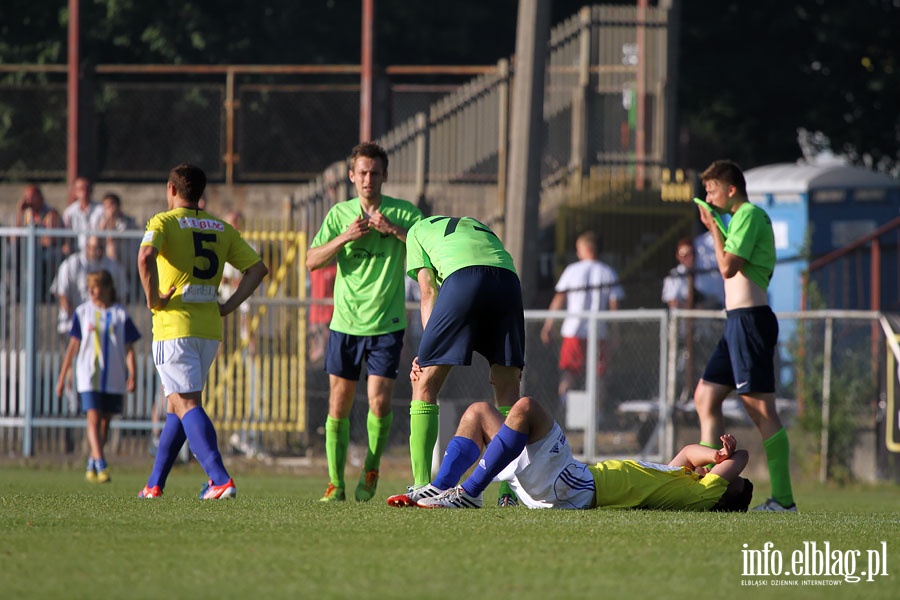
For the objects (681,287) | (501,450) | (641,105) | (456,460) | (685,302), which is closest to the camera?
(501,450)

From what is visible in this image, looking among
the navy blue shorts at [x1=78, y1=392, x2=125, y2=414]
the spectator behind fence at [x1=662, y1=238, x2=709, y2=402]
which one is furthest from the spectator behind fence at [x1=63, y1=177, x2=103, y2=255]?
the spectator behind fence at [x1=662, y1=238, x2=709, y2=402]

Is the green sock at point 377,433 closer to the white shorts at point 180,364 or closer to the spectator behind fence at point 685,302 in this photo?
the white shorts at point 180,364

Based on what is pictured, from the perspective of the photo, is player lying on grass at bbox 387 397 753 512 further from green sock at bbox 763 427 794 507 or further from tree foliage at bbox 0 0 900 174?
tree foliage at bbox 0 0 900 174

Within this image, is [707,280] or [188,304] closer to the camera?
[188,304]

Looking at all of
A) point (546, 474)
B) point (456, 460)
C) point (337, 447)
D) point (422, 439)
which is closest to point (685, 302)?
point (337, 447)

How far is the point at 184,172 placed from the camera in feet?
29.6

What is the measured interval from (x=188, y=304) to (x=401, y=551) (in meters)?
3.47

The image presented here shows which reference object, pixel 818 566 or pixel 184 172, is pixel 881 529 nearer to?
pixel 818 566

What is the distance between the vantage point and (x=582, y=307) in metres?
16.5

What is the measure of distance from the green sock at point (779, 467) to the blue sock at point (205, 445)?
3.44 m

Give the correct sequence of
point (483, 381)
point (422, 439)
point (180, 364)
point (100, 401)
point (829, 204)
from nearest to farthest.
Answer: point (422, 439), point (180, 364), point (100, 401), point (483, 381), point (829, 204)

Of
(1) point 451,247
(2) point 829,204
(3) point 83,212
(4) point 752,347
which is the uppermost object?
(2) point 829,204

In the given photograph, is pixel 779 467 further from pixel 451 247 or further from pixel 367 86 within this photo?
pixel 367 86

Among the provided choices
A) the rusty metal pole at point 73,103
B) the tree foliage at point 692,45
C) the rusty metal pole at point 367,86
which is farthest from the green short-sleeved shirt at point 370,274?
the tree foliage at point 692,45
